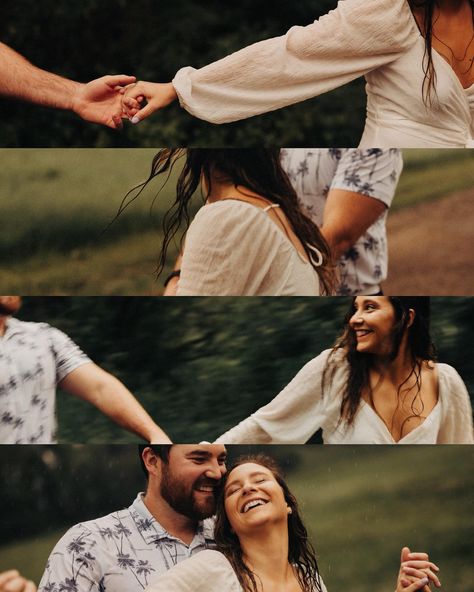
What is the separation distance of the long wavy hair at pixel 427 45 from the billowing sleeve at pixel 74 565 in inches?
58.4

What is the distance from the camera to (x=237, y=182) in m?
4.33

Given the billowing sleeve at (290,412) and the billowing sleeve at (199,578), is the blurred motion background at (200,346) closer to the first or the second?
the billowing sleeve at (290,412)

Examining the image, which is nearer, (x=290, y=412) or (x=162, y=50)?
(x=290, y=412)

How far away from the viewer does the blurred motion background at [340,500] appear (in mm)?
4316

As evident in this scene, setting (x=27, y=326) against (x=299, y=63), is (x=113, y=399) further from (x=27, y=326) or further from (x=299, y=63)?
(x=299, y=63)

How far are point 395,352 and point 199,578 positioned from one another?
798 mm

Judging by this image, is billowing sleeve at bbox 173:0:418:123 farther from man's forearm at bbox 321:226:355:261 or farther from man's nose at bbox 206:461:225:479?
man's nose at bbox 206:461:225:479

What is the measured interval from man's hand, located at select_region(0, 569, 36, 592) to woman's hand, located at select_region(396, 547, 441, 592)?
98 cm

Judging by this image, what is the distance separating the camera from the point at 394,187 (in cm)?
432

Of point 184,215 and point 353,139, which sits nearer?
point 184,215

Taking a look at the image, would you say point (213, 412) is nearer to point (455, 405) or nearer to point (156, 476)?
point (156, 476)

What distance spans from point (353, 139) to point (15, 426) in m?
2.70

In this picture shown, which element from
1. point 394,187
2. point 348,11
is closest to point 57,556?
point 394,187

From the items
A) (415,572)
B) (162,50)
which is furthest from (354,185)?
(162,50)
